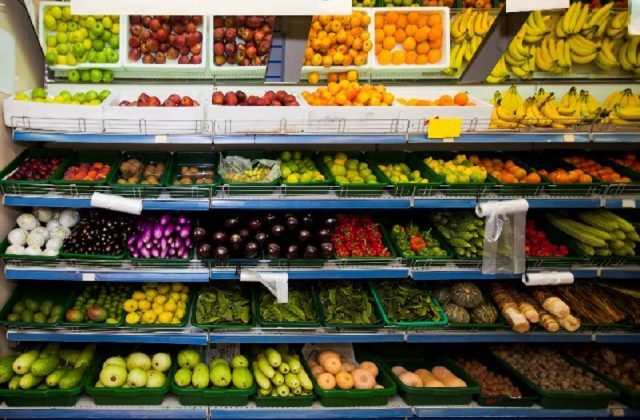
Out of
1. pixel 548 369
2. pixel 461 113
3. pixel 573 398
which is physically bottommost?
pixel 573 398

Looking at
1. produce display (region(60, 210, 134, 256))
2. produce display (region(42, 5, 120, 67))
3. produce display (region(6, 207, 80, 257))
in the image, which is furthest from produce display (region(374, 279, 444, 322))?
produce display (region(42, 5, 120, 67))

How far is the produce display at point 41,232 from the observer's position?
3.30 m

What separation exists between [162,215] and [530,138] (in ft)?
8.58

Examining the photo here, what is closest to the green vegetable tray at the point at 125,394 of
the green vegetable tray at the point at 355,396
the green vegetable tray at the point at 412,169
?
the green vegetable tray at the point at 355,396

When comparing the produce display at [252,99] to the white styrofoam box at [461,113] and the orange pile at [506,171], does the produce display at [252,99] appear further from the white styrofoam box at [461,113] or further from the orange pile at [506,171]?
the orange pile at [506,171]

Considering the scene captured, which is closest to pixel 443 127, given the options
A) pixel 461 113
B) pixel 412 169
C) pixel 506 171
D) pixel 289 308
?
pixel 461 113

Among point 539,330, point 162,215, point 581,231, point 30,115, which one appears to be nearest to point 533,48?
point 581,231

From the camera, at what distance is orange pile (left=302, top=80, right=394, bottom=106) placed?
3400mm

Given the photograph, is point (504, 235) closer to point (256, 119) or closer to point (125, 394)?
point (256, 119)

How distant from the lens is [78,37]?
11.2ft

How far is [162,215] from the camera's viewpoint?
141 inches

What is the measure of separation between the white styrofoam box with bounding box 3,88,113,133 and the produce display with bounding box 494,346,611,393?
336 centimetres

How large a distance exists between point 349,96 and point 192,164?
1285 millimetres

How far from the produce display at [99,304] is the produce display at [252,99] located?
1.54 meters
